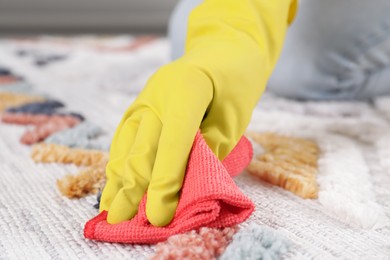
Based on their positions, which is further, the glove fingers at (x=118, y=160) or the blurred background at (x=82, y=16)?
the blurred background at (x=82, y=16)

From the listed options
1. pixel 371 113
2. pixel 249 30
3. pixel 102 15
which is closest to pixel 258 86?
pixel 249 30

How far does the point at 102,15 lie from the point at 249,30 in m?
1.21

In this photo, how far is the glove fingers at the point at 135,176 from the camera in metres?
0.38

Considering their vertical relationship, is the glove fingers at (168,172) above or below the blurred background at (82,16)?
above

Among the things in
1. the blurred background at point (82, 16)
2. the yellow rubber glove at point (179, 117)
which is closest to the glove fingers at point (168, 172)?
the yellow rubber glove at point (179, 117)

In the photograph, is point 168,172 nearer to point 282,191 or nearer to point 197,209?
point 197,209

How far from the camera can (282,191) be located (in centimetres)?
47

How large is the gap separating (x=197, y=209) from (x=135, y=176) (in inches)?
2.0

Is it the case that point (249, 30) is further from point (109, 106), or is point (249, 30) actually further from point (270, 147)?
point (109, 106)

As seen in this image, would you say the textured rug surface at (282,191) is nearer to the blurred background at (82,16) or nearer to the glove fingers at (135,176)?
the glove fingers at (135,176)

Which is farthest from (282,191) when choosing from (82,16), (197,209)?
(82,16)

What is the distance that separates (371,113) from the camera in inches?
28.3

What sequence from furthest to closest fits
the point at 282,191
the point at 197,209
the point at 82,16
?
the point at 82,16 → the point at 282,191 → the point at 197,209

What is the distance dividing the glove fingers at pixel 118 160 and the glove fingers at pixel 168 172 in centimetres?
3
